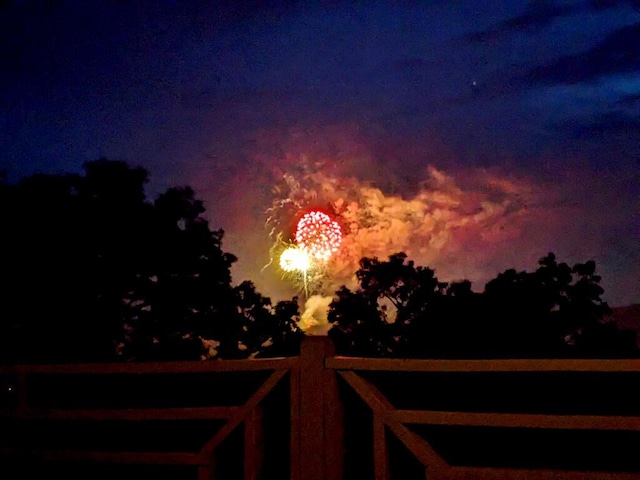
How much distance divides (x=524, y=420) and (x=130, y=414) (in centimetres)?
227

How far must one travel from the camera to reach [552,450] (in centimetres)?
502

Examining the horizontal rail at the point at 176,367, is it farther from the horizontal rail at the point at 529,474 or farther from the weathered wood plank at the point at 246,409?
the horizontal rail at the point at 529,474

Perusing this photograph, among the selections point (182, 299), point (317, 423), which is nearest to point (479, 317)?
point (182, 299)

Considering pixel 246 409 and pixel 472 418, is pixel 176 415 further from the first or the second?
pixel 472 418

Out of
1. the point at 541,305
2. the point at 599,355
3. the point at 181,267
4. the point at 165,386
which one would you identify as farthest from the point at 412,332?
the point at 165,386

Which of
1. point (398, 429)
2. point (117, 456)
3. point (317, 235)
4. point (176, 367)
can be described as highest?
point (317, 235)

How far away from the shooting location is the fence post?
331 cm

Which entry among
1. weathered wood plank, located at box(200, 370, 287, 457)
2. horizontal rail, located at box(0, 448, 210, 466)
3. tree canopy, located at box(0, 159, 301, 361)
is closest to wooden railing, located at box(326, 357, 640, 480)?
weathered wood plank, located at box(200, 370, 287, 457)

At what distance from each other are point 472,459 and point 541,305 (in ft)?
18.1

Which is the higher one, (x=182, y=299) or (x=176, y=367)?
(x=182, y=299)

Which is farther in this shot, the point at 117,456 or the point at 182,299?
the point at 182,299

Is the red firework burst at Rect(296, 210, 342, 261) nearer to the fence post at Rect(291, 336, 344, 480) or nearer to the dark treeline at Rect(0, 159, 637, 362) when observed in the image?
the dark treeline at Rect(0, 159, 637, 362)

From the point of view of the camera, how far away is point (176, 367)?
3.60 m

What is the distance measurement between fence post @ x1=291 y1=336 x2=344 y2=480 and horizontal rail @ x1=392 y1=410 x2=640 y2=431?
378mm
